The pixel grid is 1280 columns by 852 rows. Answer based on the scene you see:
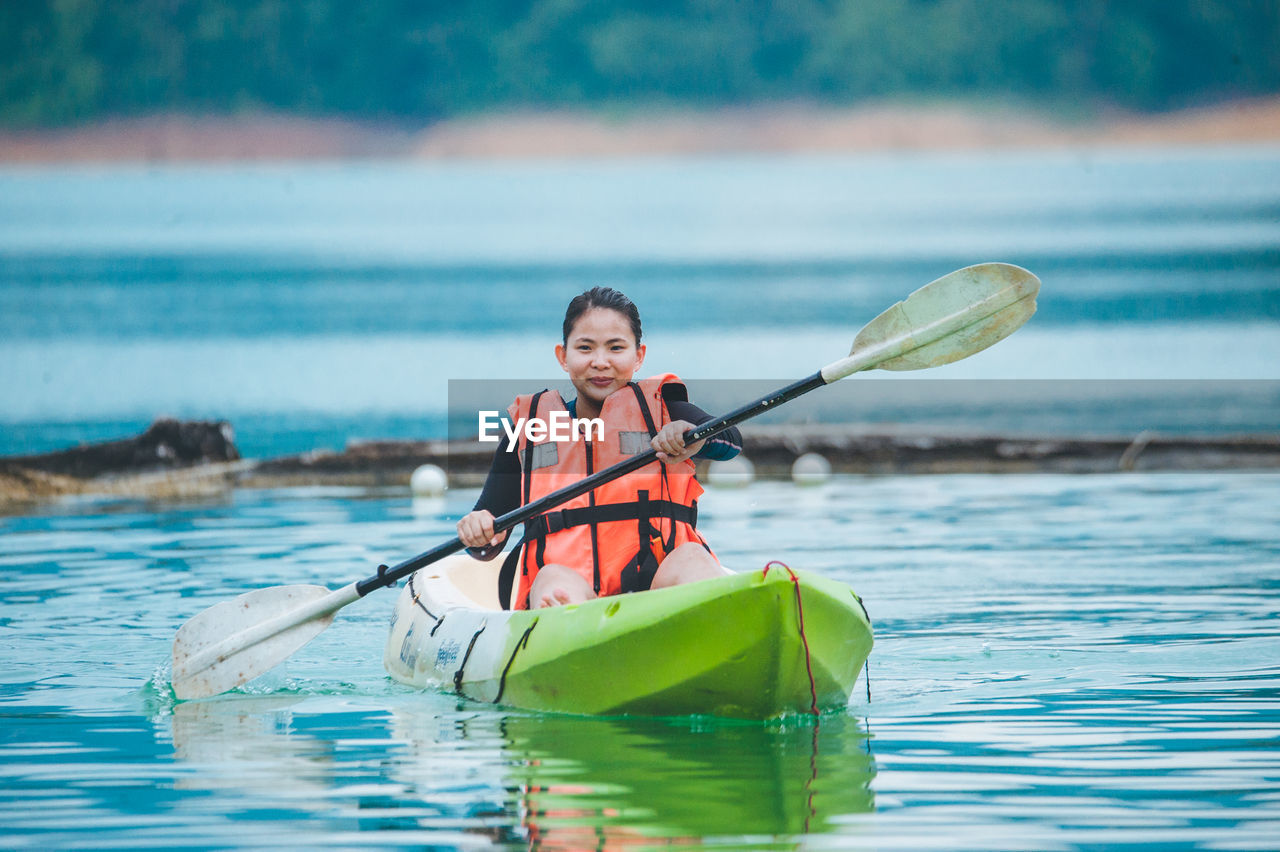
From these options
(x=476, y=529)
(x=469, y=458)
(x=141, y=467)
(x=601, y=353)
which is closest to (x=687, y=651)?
(x=476, y=529)

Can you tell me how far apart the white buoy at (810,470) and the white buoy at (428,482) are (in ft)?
7.08

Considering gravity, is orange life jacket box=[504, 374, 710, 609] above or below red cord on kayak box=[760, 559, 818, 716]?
above

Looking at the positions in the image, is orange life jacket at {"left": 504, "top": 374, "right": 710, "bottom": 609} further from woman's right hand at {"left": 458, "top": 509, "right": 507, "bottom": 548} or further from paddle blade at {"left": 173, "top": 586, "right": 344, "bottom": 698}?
paddle blade at {"left": 173, "top": 586, "right": 344, "bottom": 698}

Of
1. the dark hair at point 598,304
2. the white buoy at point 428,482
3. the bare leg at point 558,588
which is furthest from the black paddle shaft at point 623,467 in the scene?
the white buoy at point 428,482

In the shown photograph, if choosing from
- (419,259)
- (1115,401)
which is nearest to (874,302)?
(1115,401)

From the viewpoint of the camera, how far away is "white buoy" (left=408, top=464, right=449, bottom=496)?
10.5m

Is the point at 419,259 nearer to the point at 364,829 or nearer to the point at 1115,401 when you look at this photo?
→ the point at 1115,401

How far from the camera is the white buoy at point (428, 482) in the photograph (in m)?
10.5

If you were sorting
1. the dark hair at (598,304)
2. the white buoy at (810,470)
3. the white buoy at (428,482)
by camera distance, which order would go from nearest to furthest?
the dark hair at (598,304)
the white buoy at (428,482)
the white buoy at (810,470)

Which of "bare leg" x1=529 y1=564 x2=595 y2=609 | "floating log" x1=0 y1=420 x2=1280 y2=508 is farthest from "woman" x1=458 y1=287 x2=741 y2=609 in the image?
"floating log" x1=0 y1=420 x2=1280 y2=508

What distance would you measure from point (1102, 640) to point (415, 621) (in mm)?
2373

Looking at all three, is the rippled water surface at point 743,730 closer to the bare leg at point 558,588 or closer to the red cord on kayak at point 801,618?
the red cord on kayak at point 801,618

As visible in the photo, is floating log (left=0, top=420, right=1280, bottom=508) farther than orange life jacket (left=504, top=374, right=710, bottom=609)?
Yes

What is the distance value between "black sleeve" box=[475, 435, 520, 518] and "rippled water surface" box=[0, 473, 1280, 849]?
2.04ft
